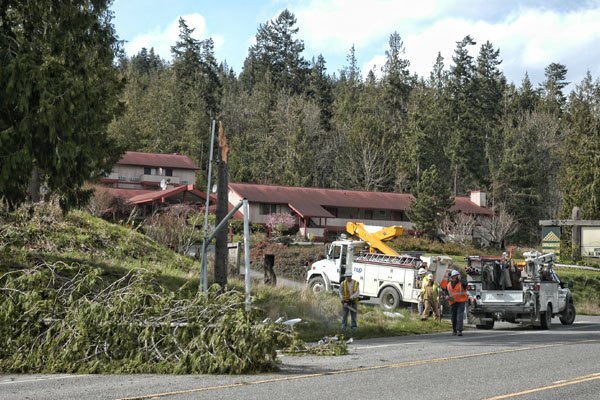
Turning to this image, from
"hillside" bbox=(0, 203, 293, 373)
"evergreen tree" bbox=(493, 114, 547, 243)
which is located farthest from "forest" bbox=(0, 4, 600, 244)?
"hillside" bbox=(0, 203, 293, 373)

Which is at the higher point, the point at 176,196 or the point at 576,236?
the point at 176,196

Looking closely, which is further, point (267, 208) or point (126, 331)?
point (267, 208)

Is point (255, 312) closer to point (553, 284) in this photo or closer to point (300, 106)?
point (553, 284)

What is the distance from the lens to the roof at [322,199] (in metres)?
68.4

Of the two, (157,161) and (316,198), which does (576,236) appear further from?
(157,161)

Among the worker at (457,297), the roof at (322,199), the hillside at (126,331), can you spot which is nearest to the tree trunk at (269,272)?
the worker at (457,297)

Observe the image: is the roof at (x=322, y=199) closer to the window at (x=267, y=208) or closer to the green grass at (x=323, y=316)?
the window at (x=267, y=208)

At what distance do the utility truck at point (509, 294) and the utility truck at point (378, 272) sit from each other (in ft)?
13.9

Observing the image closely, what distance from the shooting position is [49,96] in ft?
60.3

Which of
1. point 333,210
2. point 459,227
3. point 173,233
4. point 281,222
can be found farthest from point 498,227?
point 173,233

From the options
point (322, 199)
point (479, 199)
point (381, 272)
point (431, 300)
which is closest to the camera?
point (431, 300)

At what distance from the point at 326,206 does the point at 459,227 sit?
461 inches

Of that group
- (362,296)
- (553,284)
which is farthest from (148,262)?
(553,284)

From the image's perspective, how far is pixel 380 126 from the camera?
90625mm
